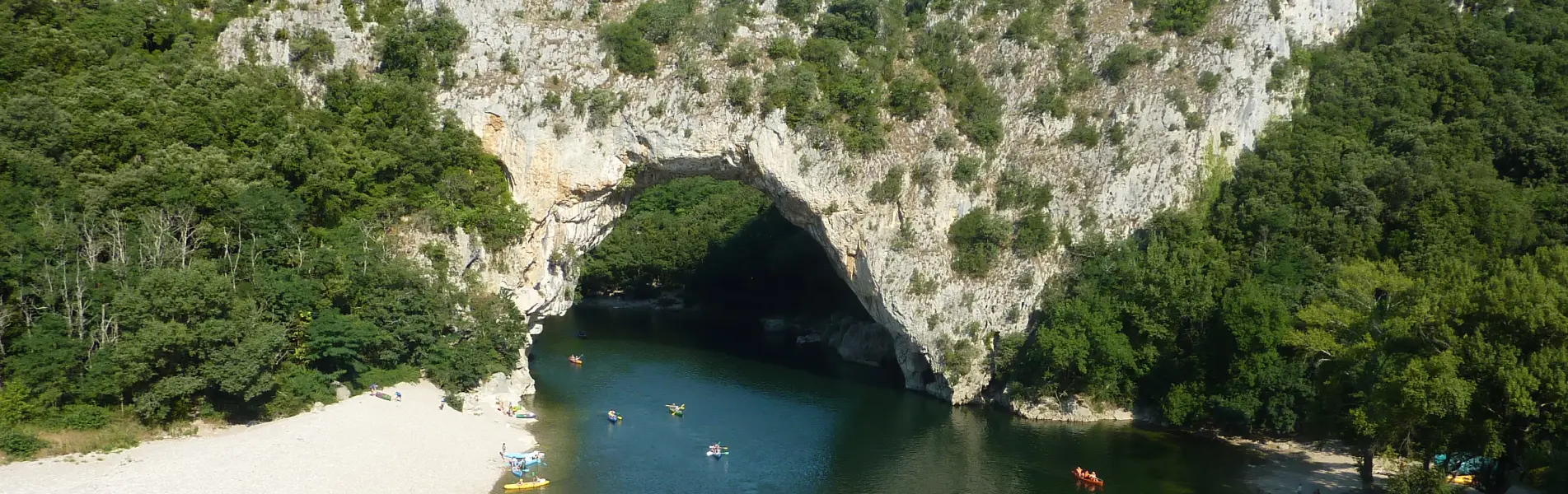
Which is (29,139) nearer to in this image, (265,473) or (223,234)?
(223,234)

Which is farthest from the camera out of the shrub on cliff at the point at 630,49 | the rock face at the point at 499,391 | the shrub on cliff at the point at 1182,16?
the shrub on cliff at the point at 1182,16

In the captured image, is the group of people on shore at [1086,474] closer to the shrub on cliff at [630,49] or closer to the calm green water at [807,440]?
the calm green water at [807,440]

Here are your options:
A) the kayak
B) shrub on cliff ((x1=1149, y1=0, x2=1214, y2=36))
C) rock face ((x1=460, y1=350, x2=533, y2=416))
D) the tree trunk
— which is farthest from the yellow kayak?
shrub on cliff ((x1=1149, y1=0, x2=1214, y2=36))

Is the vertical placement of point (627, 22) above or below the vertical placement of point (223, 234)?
above

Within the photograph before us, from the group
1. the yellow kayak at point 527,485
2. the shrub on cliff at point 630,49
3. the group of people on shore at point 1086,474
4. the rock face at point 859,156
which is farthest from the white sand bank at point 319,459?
the group of people on shore at point 1086,474

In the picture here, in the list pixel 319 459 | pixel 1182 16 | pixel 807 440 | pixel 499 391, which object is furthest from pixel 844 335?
pixel 319 459

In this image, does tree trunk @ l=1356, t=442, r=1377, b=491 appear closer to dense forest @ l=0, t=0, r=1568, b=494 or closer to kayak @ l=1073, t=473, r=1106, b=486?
dense forest @ l=0, t=0, r=1568, b=494

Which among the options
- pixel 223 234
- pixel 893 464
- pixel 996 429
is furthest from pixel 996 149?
pixel 223 234
